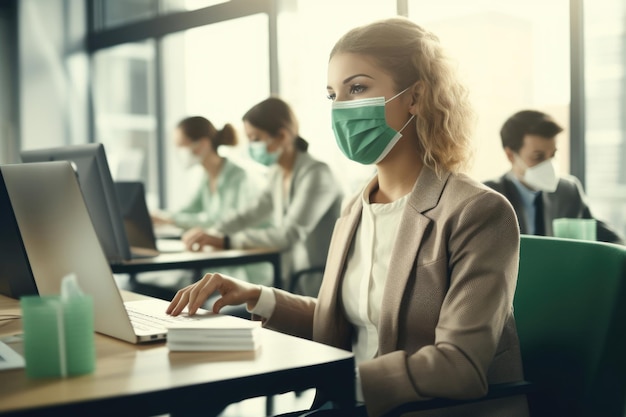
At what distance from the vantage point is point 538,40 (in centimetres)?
370

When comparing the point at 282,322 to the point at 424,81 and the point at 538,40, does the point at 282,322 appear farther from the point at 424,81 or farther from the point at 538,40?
the point at 538,40

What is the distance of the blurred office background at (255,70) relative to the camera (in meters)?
3.45

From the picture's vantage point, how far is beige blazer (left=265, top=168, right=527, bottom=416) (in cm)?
122

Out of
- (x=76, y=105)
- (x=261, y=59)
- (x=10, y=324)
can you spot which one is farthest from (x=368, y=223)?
(x=76, y=105)

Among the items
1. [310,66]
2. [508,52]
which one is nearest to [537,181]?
[508,52]

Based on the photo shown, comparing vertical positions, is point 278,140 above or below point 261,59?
below

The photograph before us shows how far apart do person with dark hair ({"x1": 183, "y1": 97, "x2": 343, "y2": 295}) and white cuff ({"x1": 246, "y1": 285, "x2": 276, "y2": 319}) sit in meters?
1.74

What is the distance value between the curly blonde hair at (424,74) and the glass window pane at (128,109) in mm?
4572

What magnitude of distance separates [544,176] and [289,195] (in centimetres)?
122

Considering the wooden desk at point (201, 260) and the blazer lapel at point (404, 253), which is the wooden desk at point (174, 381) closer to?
the blazer lapel at point (404, 253)

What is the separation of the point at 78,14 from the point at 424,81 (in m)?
5.90

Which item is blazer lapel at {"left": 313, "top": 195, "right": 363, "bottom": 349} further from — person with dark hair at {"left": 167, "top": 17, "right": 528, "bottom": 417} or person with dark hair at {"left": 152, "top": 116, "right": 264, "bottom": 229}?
person with dark hair at {"left": 152, "top": 116, "right": 264, "bottom": 229}

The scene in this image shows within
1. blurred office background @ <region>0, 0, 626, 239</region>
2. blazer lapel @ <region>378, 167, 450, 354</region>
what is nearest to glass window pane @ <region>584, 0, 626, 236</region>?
blurred office background @ <region>0, 0, 626, 239</region>

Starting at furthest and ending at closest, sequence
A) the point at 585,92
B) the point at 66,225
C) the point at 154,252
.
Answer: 1. the point at 585,92
2. the point at 154,252
3. the point at 66,225
